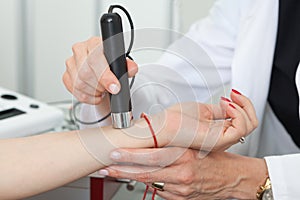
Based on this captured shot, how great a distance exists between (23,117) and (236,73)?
0.50 m

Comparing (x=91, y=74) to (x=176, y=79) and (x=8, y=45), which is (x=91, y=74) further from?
(x=8, y=45)

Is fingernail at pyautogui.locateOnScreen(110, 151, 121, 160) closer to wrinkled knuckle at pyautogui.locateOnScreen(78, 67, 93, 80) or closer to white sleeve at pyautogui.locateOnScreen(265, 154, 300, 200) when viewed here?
wrinkled knuckle at pyautogui.locateOnScreen(78, 67, 93, 80)

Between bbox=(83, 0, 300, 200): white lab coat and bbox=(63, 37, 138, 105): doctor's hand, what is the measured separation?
76 mm

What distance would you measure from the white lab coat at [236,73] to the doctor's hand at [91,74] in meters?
0.08

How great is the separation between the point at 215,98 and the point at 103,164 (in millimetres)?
240

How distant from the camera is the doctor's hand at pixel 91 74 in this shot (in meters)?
0.79

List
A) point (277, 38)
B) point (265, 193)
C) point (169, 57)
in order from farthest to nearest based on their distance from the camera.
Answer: point (277, 38), point (169, 57), point (265, 193)

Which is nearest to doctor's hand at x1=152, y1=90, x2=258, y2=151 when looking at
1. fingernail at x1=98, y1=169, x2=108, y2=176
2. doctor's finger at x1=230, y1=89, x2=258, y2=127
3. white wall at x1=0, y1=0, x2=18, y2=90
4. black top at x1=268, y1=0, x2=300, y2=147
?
doctor's finger at x1=230, y1=89, x2=258, y2=127

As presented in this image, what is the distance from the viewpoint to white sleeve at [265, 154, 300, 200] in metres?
0.94

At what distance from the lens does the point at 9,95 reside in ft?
4.18

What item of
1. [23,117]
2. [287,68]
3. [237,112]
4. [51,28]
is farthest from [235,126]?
[51,28]

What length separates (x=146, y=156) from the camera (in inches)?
33.1

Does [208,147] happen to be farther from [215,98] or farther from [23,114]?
[23,114]

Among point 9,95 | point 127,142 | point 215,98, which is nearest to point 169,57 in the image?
point 215,98
